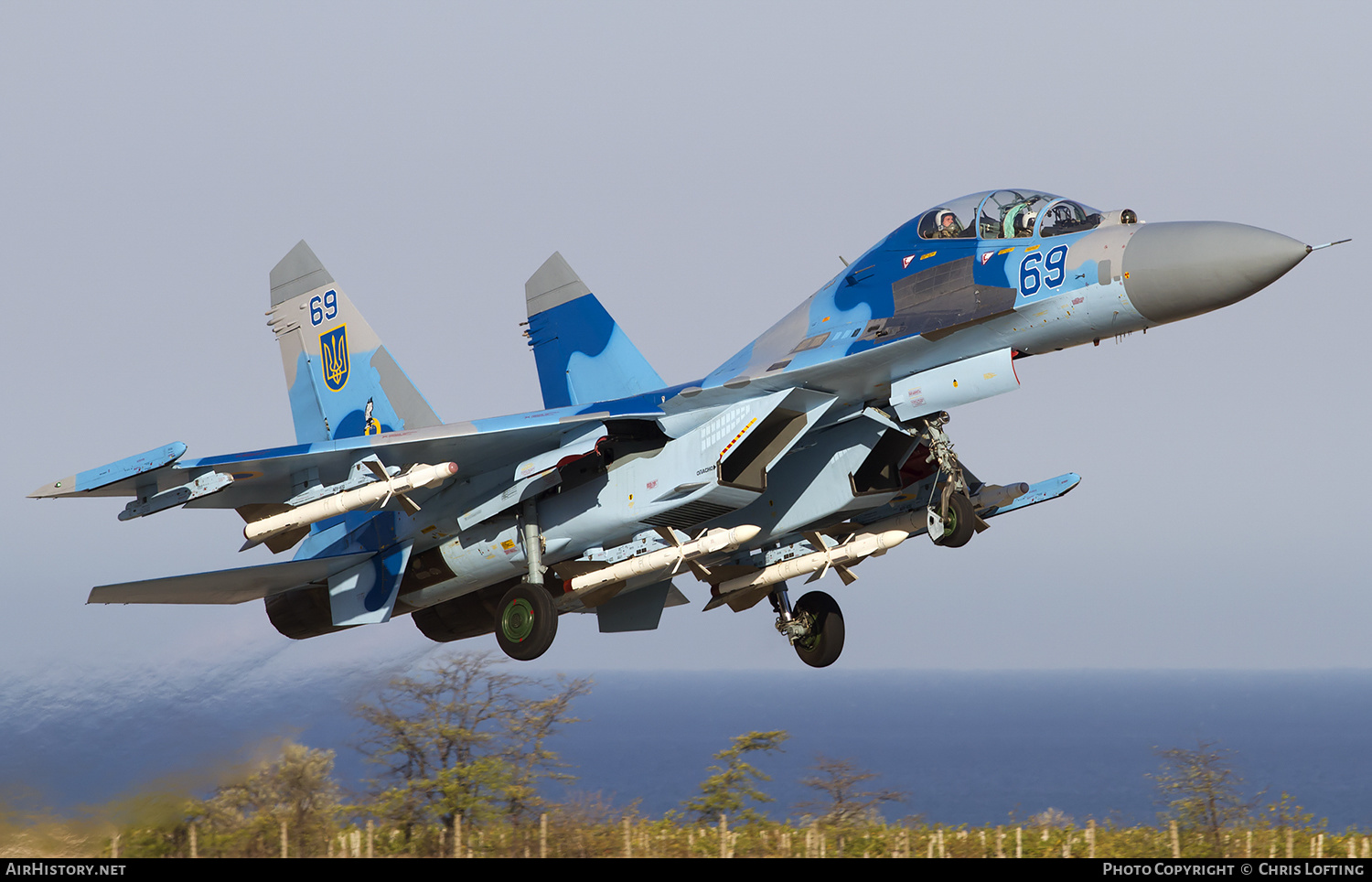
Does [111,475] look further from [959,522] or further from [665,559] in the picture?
[959,522]

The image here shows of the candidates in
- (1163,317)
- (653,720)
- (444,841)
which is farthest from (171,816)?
(653,720)

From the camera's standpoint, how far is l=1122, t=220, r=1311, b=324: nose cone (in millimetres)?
9992

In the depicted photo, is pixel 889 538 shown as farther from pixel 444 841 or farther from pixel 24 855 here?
pixel 444 841

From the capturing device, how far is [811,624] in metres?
15.4

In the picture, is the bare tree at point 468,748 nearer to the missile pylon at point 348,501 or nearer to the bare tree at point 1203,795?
the missile pylon at point 348,501

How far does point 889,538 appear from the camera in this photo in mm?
13891

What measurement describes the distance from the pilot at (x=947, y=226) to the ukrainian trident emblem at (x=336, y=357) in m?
7.86

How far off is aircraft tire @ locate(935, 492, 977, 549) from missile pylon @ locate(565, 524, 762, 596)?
6.12 feet

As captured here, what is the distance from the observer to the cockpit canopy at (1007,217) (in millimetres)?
11211

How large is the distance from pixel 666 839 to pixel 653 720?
146 meters

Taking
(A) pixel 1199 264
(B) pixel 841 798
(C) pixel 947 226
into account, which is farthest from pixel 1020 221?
(B) pixel 841 798

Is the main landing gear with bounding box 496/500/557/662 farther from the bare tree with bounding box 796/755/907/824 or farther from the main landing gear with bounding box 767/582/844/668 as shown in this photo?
the bare tree with bounding box 796/755/907/824

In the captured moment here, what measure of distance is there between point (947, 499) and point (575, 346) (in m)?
6.50

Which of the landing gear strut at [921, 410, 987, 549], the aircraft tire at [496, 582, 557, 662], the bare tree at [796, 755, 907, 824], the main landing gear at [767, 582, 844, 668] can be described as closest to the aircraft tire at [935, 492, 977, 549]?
the landing gear strut at [921, 410, 987, 549]
